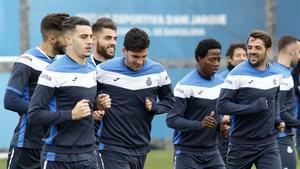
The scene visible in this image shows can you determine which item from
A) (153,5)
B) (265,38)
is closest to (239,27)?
(153,5)

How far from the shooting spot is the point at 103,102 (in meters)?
9.93

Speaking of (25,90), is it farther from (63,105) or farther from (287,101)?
(287,101)

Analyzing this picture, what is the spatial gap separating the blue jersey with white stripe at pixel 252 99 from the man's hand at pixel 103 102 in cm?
203

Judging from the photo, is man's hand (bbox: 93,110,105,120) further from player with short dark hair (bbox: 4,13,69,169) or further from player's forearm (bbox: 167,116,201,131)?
player's forearm (bbox: 167,116,201,131)

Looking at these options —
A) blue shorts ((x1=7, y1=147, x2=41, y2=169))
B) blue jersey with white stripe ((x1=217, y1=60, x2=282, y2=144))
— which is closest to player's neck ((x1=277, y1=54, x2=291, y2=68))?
blue jersey with white stripe ((x1=217, y1=60, x2=282, y2=144))

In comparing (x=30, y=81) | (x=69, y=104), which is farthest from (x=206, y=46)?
(x=69, y=104)

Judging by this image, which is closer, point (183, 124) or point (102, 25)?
point (183, 124)

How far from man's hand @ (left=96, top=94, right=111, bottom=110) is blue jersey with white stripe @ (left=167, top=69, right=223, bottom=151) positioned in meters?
1.68

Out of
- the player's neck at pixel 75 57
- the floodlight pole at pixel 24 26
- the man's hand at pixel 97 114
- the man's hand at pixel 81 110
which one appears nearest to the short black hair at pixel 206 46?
the man's hand at pixel 97 114

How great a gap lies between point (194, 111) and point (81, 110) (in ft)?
8.83

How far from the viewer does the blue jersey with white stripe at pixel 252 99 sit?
11734mm

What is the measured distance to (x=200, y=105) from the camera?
11695mm

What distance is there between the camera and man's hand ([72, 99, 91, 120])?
9.26 metres

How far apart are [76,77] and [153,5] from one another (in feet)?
41.4
